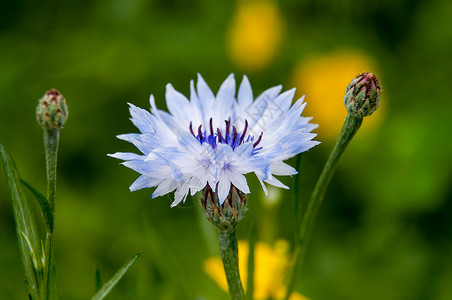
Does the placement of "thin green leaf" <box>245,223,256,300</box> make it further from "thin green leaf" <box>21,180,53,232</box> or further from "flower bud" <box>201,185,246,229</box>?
"thin green leaf" <box>21,180,53,232</box>

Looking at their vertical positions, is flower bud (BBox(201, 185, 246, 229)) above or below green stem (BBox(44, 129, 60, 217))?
below

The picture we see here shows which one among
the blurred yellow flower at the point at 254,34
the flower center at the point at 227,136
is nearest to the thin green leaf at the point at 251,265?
the flower center at the point at 227,136

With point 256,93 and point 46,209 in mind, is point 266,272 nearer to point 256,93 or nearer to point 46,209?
point 46,209

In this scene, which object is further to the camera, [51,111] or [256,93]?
[256,93]

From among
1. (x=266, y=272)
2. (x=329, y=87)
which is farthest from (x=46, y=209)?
(x=329, y=87)

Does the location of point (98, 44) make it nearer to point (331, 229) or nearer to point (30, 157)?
point (30, 157)

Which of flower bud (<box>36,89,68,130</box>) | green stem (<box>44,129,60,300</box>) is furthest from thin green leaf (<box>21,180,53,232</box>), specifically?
flower bud (<box>36,89,68,130</box>)

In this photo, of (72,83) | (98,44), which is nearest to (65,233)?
(72,83)
